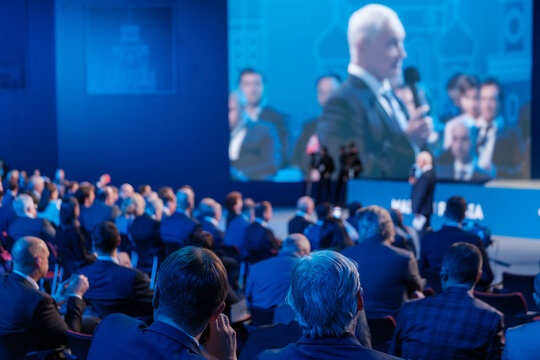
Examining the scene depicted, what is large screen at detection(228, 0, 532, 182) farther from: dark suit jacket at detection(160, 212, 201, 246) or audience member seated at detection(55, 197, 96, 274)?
audience member seated at detection(55, 197, 96, 274)

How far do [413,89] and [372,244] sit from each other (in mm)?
11024

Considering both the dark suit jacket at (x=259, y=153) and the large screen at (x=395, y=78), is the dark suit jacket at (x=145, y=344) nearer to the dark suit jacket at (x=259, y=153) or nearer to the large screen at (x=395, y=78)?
the large screen at (x=395, y=78)

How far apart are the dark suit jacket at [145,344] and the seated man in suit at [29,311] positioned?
4.94ft

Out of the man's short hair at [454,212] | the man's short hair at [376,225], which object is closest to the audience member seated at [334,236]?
the man's short hair at [454,212]

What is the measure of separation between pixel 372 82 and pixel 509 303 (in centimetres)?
1082

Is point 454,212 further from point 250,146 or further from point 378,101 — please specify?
point 250,146

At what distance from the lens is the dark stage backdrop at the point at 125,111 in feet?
46.9

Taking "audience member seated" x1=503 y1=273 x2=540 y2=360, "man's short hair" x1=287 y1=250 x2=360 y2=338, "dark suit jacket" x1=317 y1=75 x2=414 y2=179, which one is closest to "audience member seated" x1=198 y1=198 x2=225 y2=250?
"audience member seated" x1=503 y1=273 x2=540 y2=360

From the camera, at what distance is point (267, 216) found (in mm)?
6562

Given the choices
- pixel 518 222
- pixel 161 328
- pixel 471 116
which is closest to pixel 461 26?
pixel 471 116

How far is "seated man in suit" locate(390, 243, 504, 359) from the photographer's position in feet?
8.82

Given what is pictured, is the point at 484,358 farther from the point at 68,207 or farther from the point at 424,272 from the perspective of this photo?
the point at 68,207

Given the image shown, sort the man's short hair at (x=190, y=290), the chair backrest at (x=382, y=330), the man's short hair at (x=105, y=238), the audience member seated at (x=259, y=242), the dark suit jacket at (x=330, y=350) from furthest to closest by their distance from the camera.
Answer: the audience member seated at (x=259, y=242) < the man's short hair at (x=105, y=238) < the chair backrest at (x=382, y=330) < the man's short hair at (x=190, y=290) < the dark suit jacket at (x=330, y=350)

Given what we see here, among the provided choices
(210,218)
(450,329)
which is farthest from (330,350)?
(210,218)
